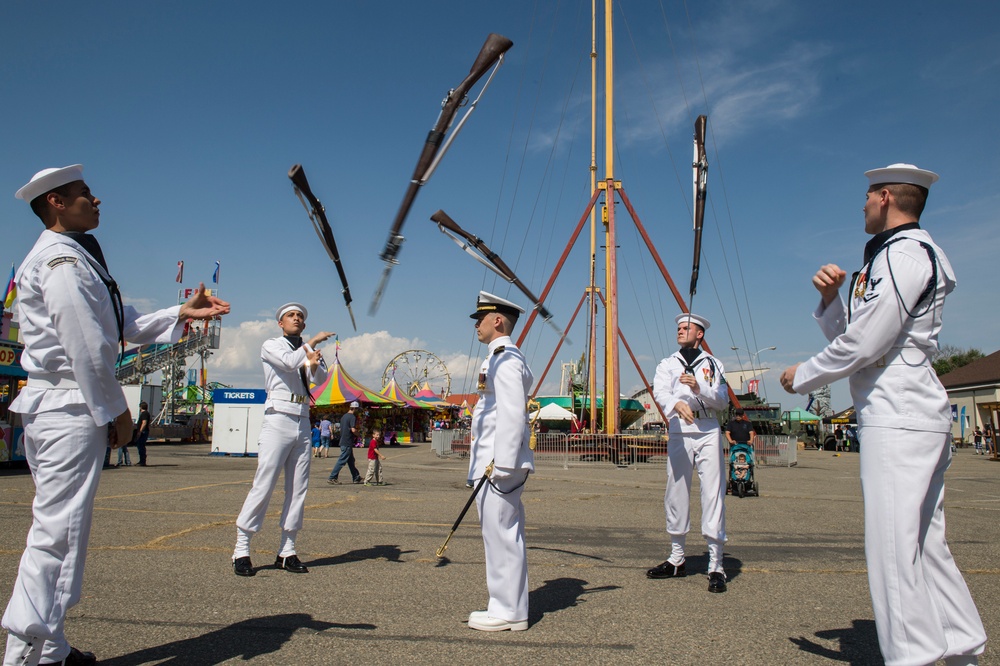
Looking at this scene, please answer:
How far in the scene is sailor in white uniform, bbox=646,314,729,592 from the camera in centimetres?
564

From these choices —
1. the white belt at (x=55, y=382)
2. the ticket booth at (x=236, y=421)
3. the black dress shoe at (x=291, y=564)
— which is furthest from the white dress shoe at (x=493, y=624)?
the ticket booth at (x=236, y=421)

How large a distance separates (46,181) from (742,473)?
40.6 ft

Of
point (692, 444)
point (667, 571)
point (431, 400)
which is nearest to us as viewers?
point (667, 571)

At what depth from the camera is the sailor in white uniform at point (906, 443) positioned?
3014 mm

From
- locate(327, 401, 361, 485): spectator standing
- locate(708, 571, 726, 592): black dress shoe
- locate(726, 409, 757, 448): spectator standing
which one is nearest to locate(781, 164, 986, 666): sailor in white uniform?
locate(708, 571, 726, 592): black dress shoe

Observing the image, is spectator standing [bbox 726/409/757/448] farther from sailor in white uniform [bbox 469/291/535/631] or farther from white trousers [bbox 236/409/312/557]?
sailor in white uniform [bbox 469/291/535/631]

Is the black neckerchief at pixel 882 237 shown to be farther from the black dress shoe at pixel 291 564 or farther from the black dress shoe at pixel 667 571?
the black dress shoe at pixel 291 564

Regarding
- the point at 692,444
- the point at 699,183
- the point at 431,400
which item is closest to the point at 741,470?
the point at 699,183

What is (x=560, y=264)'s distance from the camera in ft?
84.4

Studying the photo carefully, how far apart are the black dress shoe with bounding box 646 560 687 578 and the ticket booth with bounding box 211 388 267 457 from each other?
2570 centimetres

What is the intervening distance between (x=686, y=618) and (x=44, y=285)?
3955mm

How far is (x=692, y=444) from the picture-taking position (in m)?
5.89

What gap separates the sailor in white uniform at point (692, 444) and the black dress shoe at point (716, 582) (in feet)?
0.38

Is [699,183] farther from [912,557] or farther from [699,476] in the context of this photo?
[912,557]
